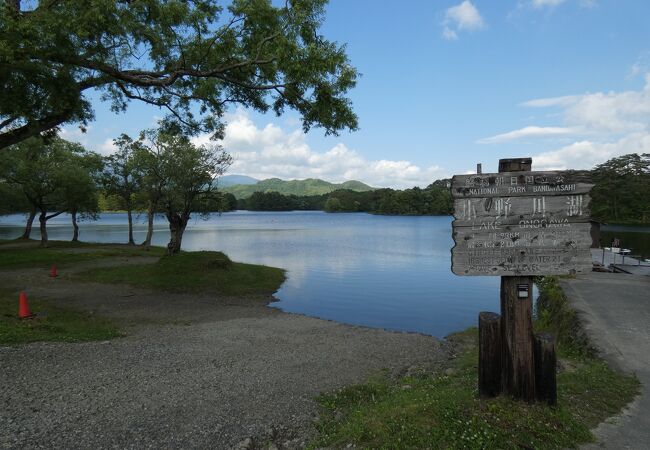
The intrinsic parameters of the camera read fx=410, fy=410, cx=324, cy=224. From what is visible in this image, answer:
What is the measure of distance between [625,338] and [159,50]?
690 inches

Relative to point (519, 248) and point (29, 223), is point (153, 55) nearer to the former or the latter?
point (519, 248)

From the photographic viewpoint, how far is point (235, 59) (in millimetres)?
15219

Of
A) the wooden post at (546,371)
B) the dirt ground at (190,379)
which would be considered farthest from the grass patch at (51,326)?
the wooden post at (546,371)

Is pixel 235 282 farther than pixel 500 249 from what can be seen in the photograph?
Yes

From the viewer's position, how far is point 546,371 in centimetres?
567

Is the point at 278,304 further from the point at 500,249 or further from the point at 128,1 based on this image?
the point at 500,249

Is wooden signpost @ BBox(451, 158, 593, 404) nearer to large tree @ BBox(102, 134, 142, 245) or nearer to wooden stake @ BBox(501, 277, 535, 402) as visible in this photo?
wooden stake @ BBox(501, 277, 535, 402)

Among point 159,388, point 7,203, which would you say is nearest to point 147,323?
point 159,388

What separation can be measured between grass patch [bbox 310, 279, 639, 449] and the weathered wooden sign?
1908mm

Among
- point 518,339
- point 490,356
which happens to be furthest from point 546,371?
point 490,356

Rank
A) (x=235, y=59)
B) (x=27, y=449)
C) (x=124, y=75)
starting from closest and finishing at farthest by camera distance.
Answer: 1. (x=27, y=449)
2. (x=124, y=75)
3. (x=235, y=59)

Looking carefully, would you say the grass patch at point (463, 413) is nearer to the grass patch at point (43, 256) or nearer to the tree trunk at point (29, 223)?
the grass patch at point (43, 256)

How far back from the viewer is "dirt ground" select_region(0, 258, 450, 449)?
6.36m

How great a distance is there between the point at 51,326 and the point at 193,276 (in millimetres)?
11463
